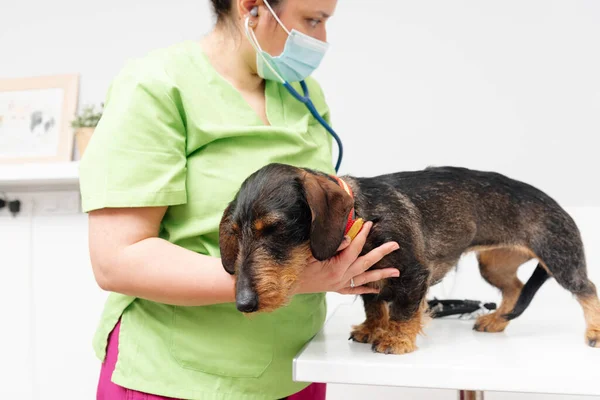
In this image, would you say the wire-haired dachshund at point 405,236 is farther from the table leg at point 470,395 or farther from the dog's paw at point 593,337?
the table leg at point 470,395

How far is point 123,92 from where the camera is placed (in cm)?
118

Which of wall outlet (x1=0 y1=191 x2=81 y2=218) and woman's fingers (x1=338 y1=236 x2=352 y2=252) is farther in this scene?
wall outlet (x1=0 y1=191 x2=81 y2=218)

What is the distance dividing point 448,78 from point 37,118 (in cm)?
182

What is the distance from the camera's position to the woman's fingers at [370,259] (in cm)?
117

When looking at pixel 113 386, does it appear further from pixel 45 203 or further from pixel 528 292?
pixel 45 203

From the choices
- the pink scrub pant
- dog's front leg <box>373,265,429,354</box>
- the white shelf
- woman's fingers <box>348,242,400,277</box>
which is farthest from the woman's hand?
the white shelf

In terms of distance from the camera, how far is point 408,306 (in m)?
1.33

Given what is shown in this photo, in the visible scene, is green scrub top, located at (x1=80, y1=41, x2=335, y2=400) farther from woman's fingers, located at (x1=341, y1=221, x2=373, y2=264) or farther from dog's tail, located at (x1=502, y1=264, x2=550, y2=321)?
dog's tail, located at (x1=502, y1=264, x2=550, y2=321)

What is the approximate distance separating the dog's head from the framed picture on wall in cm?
172

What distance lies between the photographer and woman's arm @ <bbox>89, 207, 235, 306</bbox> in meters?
1.11

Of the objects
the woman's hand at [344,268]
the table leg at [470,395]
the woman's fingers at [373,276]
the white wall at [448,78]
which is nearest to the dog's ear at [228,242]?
the woman's hand at [344,268]

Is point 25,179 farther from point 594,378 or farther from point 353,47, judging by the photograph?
point 594,378

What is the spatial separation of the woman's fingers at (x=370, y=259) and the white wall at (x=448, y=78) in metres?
1.09

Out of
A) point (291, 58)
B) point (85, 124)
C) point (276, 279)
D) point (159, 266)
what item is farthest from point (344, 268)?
point (85, 124)
